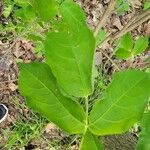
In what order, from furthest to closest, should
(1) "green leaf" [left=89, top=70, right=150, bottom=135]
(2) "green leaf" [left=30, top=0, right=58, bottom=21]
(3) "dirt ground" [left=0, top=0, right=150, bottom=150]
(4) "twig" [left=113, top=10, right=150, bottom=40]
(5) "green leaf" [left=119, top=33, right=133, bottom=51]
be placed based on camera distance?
(3) "dirt ground" [left=0, top=0, right=150, bottom=150]
(5) "green leaf" [left=119, top=33, right=133, bottom=51]
(4) "twig" [left=113, top=10, right=150, bottom=40]
(2) "green leaf" [left=30, top=0, right=58, bottom=21]
(1) "green leaf" [left=89, top=70, right=150, bottom=135]

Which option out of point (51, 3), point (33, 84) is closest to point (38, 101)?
point (33, 84)

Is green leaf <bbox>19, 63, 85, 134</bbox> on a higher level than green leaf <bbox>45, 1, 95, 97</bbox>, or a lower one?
lower

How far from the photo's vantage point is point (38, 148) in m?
3.84

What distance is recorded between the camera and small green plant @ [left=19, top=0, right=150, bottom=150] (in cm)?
67

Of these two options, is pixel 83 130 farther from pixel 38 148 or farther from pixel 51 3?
pixel 38 148

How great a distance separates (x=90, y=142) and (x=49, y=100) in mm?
110

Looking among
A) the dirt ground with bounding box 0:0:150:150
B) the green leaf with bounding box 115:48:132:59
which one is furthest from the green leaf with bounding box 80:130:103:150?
the dirt ground with bounding box 0:0:150:150

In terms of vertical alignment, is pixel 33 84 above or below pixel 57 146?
above

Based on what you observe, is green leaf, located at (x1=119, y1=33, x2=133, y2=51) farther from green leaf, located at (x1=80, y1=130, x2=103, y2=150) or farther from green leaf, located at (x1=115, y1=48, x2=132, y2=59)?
green leaf, located at (x1=80, y1=130, x2=103, y2=150)

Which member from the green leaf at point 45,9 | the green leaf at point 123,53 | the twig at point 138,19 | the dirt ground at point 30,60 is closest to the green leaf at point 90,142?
the green leaf at point 45,9

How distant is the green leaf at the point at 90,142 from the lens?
27.8 inches

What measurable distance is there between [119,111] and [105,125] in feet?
0.14

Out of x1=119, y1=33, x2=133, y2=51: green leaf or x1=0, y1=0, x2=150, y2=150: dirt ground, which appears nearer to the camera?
x1=119, y1=33, x2=133, y2=51: green leaf

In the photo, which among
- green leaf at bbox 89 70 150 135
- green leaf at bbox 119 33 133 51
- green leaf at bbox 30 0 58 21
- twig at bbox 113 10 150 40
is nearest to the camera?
green leaf at bbox 89 70 150 135
